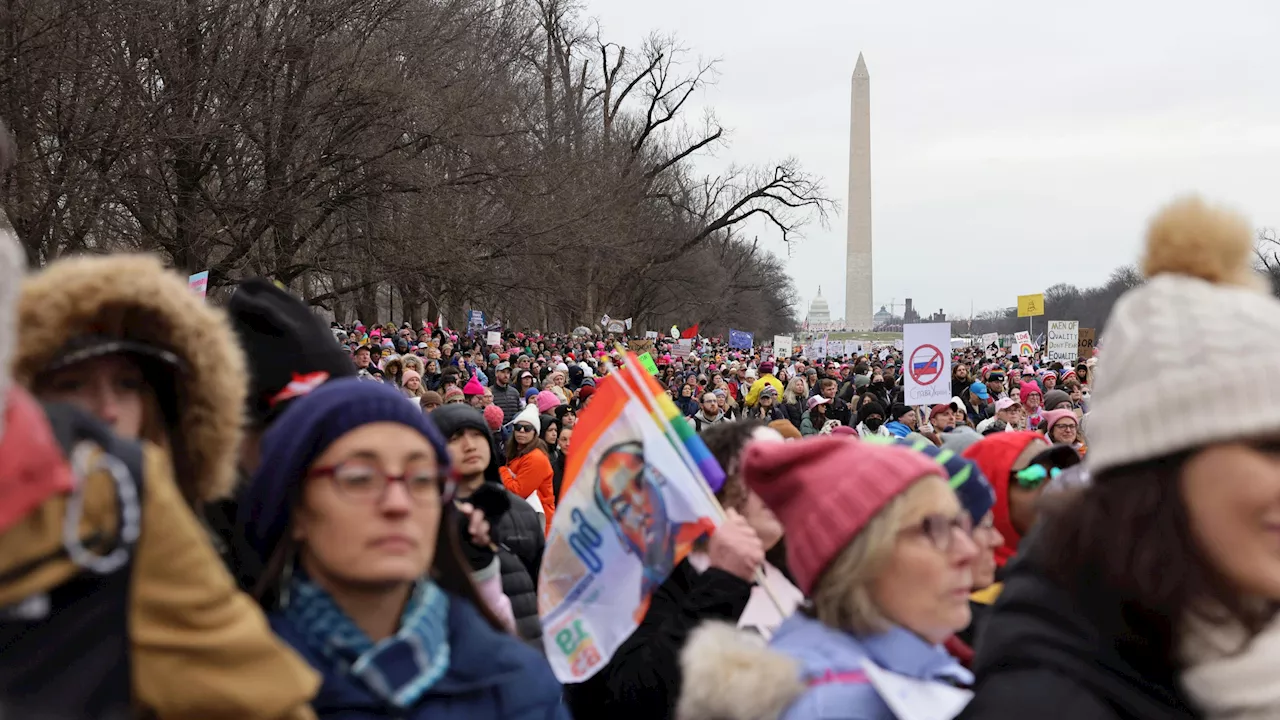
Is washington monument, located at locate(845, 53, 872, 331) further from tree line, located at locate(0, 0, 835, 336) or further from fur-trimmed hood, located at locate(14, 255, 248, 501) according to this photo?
fur-trimmed hood, located at locate(14, 255, 248, 501)

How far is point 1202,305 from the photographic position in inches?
81.4

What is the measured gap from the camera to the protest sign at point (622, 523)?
353 centimetres

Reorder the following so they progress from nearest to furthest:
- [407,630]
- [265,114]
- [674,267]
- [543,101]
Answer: [407,630], [265,114], [543,101], [674,267]

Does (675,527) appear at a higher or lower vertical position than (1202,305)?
lower

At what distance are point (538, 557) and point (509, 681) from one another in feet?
8.75

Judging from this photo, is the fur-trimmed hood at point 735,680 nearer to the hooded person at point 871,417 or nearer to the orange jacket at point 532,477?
the orange jacket at point 532,477

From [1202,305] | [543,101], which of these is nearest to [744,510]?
[1202,305]

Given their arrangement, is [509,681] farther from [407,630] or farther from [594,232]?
[594,232]

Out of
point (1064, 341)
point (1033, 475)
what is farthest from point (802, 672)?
point (1064, 341)

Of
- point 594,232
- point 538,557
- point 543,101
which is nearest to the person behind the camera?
point 538,557

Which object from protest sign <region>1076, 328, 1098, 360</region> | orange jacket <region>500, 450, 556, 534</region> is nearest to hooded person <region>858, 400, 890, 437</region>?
orange jacket <region>500, 450, 556, 534</region>

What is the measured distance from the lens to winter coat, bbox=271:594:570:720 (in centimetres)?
224

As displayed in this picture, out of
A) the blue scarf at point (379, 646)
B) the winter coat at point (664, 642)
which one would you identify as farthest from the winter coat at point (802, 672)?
the winter coat at point (664, 642)

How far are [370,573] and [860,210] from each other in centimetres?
6346
